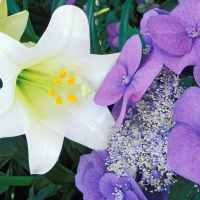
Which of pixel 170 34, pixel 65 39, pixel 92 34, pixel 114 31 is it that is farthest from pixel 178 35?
pixel 114 31

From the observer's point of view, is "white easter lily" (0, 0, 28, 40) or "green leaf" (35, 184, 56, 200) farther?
"green leaf" (35, 184, 56, 200)

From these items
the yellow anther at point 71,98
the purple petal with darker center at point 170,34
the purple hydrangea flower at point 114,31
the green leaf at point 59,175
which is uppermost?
the purple petal with darker center at point 170,34

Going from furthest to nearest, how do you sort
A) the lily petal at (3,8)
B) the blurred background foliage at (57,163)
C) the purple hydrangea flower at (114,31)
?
the purple hydrangea flower at (114,31) < the blurred background foliage at (57,163) < the lily petal at (3,8)

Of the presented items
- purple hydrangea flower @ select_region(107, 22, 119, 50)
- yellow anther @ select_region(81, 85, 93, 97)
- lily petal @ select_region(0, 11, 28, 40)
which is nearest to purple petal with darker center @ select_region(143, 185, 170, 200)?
yellow anther @ select_region(81, 85, 93, 97)

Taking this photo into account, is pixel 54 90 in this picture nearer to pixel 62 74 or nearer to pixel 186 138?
pixel 62 74

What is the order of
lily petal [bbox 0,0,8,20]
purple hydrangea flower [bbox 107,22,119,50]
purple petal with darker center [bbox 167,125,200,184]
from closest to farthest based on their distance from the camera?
purple petal with darker center [bbox 167,125,200,184] → lily petal [bbox 0,0,8,20] → purple hydrangea flower [bbox 107,22,119,50]

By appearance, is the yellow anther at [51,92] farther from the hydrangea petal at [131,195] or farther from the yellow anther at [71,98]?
the hydrangea petal at [131,195]

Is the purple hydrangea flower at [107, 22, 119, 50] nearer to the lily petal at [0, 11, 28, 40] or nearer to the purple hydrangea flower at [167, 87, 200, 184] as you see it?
the lily petal at [0, 11, 28, 40]

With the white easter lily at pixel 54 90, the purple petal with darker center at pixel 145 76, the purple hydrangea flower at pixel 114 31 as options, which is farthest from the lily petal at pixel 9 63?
the purple hydrangea flower at pixel 114 31
